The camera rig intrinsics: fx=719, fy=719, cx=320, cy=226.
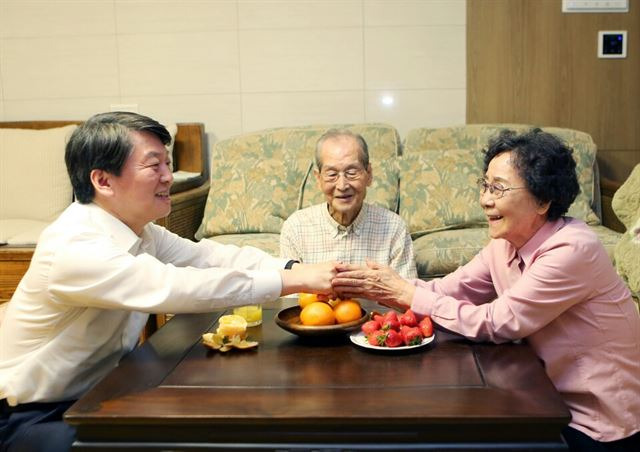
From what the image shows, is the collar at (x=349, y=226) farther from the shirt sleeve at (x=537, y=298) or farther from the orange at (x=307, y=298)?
the shirt sleeve at (x=537, y=298)

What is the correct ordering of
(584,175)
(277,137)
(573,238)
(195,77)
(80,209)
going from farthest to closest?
1. (195,77)
2. (277,137)
3. (584,175)
4. (80,209)
5. (573,238)

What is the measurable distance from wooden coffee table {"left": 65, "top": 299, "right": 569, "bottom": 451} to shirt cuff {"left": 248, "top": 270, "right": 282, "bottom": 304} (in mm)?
187

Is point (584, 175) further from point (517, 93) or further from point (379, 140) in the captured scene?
point (379, 140)

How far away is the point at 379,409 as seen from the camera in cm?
126

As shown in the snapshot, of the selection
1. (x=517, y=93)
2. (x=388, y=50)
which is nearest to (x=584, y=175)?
(x=517, y=93)

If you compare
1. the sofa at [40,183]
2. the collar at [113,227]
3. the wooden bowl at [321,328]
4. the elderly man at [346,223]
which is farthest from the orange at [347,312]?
the sofa at [40,183]

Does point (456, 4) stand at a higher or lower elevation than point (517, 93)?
higher

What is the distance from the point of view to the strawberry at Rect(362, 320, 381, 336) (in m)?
1.61

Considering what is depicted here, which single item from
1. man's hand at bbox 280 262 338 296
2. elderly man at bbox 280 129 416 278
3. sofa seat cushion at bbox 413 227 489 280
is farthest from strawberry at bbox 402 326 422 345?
sofa seat cushion at bbox 413 227 489 280

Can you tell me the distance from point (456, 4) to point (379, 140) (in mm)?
894

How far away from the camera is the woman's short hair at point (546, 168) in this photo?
167cm

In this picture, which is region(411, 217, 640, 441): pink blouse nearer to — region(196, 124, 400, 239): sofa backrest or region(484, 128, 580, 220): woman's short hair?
region(484, 128, 580, 220): woman's short hair

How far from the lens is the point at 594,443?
61.6 inches

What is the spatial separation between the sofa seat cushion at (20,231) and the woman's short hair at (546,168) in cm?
243
